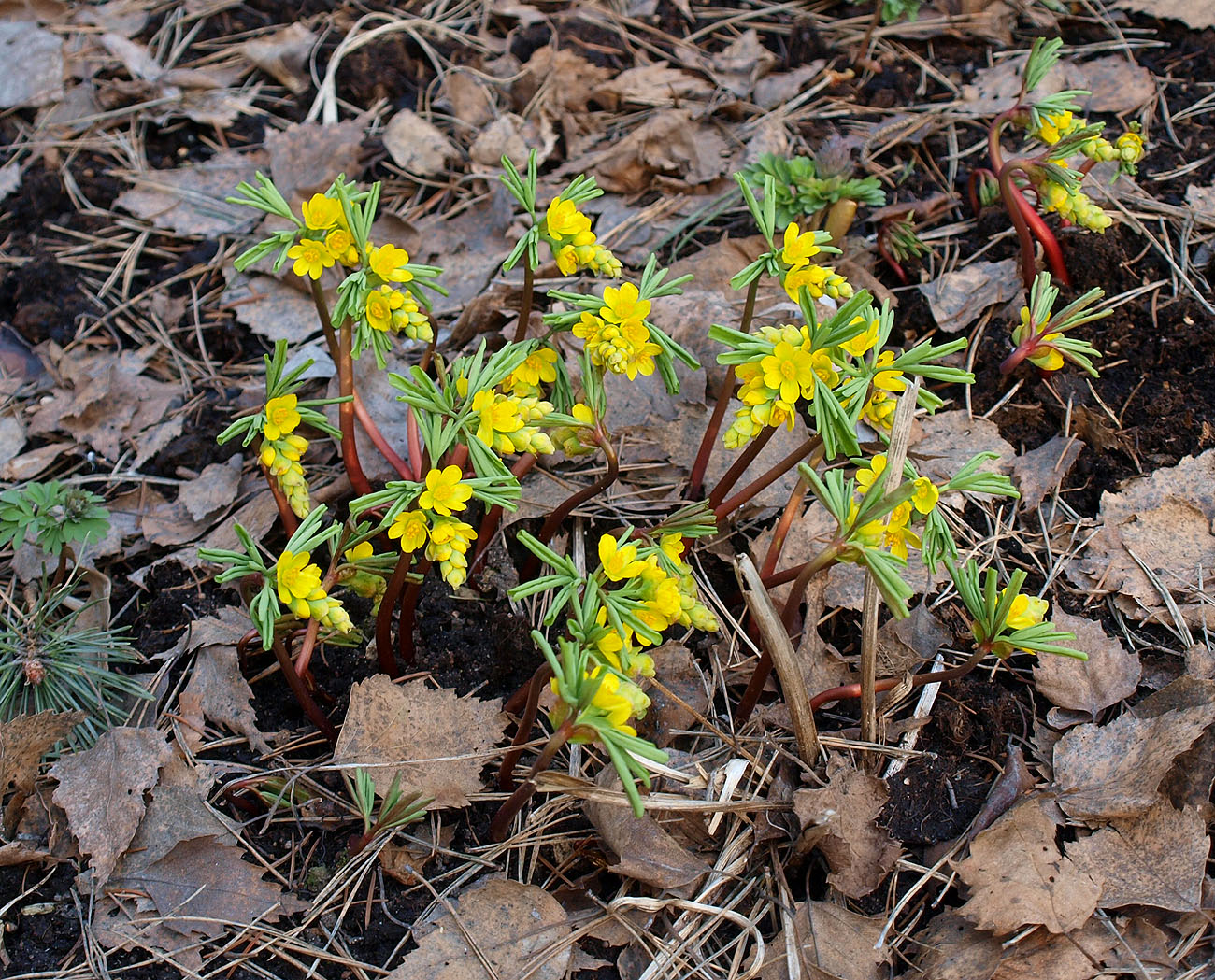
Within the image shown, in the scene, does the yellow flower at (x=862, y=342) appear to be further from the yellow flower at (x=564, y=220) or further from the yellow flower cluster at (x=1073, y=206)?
the yellow flower cluster at (x=1073, y=206)

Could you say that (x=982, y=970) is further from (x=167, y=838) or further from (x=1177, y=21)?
(x=1177, y=21)

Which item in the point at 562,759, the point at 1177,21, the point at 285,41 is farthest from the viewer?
the point at 285,41

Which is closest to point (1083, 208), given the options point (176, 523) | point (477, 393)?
point (477, 393)

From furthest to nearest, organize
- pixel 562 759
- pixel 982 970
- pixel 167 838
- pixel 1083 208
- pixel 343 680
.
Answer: pixel 1083 208, pixel 343 680, pixel 562 759, pixel 167 838, pixel 982 970

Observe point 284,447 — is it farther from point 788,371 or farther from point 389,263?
point 788,371

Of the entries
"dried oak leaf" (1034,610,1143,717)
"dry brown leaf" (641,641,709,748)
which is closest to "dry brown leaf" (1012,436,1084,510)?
"dried oak leaf" (1034,610,1143,717)

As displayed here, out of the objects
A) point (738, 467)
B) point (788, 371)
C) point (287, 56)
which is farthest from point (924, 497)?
point (287, 56)

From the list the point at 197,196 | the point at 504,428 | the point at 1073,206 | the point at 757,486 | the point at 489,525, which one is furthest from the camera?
the point at 197,196

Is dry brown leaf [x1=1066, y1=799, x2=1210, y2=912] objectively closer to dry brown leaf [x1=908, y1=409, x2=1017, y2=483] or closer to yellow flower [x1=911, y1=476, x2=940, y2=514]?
yellow flower [x1=911, y1=476, x2=940, y2=514]
